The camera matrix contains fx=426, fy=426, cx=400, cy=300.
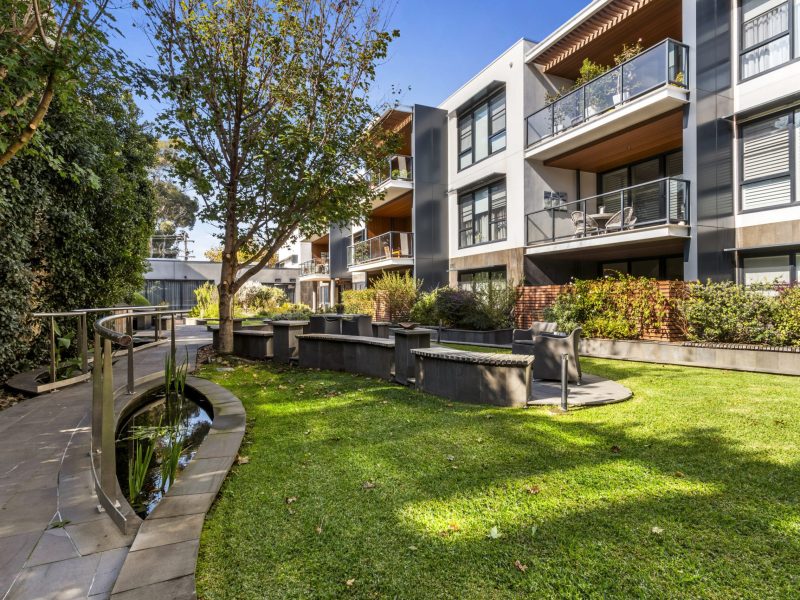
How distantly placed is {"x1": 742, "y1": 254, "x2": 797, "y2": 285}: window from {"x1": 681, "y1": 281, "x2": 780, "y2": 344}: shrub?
0.50 m

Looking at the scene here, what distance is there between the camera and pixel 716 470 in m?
3.41

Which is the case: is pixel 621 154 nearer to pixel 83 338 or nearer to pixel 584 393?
pixel 584 393

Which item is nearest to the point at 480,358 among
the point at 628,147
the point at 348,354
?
the point at 348,354

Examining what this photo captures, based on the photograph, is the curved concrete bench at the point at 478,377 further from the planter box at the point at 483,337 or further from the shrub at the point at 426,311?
the shrub at the point at 426,311

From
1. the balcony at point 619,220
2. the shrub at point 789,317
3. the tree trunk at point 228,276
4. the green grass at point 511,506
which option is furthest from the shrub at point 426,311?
the green grass at point 511,506

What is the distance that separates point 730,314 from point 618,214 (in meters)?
4.26

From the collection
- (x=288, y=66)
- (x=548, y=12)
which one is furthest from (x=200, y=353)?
(x=548, y=12)

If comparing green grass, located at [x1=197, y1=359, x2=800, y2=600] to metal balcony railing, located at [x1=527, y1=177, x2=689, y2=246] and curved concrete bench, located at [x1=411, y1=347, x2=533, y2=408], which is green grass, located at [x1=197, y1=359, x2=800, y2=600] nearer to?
curved concrete bench, located at [x1=411, y1=347, x2=533, y2=408]

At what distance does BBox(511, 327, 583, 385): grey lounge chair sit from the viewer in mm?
6531

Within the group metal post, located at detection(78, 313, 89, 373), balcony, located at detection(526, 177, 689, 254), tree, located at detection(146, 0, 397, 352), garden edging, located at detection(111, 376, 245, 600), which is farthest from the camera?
balcony, located at detection(526, 177, 689, 254)

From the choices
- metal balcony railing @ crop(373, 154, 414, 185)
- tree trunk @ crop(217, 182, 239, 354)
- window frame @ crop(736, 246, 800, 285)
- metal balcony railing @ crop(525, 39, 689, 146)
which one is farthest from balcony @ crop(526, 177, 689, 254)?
tree trunk @ crop(217, 182, 239, 354)

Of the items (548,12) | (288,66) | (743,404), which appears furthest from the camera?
(548,12)

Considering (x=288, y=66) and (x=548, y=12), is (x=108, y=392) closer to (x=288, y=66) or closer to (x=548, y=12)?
(x=288, y=66)

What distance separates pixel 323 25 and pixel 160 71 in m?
3.40
